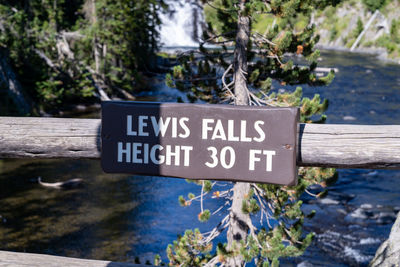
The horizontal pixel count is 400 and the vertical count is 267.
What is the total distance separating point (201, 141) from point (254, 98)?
3224mm

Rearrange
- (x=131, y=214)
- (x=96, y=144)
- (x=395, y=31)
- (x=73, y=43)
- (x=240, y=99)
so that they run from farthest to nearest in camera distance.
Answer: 1. (x=395, y=31)
2. (x=73, y=43)
3. (x=131, y=214)
4. (x=240, y=99)
5. (x=96, y=144)

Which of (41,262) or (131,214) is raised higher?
(41,262)

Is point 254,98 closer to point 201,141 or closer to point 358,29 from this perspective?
point 201,141

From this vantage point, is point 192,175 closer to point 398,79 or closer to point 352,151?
point 352,151

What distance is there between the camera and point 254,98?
5.36 meters

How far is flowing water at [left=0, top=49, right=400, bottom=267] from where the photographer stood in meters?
8.53

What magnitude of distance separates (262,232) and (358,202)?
621cm

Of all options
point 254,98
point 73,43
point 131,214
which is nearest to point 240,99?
point 254,98

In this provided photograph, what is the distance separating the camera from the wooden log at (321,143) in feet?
7.30

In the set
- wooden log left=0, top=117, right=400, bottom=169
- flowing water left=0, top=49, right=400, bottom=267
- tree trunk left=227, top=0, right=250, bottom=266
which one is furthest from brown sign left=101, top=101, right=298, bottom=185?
flowing water left=0, top=49, right=400, bottom=267

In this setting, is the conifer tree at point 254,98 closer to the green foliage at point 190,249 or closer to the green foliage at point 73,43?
the green foliage at point 190,249

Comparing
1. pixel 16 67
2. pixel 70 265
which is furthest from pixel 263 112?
pixel 16 67

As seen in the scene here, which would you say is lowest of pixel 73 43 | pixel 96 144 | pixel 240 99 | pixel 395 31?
pixel 73 43

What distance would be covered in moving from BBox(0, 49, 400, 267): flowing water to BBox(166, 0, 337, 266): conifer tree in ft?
6.46
